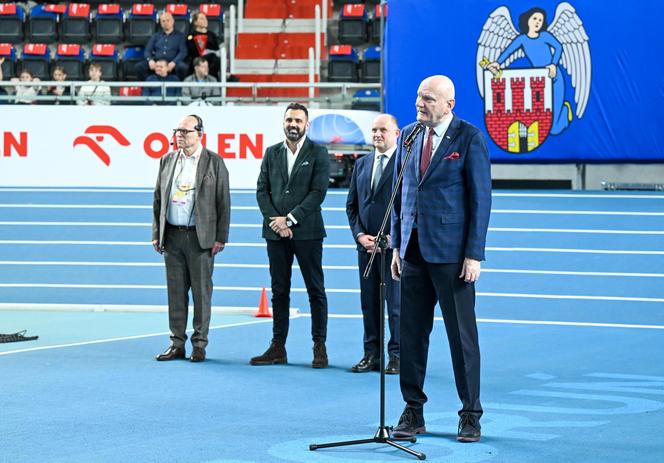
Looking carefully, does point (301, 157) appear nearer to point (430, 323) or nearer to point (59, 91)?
point (430, 323)

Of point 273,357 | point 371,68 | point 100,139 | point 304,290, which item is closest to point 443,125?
point 273,357

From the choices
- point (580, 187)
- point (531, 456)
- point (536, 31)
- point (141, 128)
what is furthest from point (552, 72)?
point (531, 456)

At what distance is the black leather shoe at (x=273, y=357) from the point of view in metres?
8.61

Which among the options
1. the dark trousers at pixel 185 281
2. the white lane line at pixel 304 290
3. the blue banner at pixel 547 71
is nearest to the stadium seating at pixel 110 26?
the blue banner at pixel 547 71

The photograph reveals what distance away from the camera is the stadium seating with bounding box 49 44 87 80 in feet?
62.8

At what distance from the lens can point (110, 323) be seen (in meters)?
11.0

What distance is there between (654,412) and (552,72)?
8.07 m

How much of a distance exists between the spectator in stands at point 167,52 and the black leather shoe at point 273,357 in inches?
341

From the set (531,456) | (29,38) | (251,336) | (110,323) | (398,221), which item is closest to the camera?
(531,456)

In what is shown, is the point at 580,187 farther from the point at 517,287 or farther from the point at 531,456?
the point at 531,456

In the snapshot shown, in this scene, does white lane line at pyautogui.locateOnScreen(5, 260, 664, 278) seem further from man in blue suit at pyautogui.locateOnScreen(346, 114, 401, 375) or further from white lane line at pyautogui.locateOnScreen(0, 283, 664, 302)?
man in blue suit at pyautogui.locateOnScreen(346, 114, 401, 375)

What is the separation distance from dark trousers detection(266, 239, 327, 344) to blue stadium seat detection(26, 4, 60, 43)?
12.8m

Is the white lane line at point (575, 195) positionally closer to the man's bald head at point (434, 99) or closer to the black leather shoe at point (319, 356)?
the black leather shoe at point (319, 356)

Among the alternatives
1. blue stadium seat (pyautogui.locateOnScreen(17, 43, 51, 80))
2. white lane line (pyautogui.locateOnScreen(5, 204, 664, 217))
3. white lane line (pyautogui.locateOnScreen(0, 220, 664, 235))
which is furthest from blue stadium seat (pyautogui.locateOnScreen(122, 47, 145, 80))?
white lane line (pyautogui.locateOnScreen(0, 220, 664, 235))
